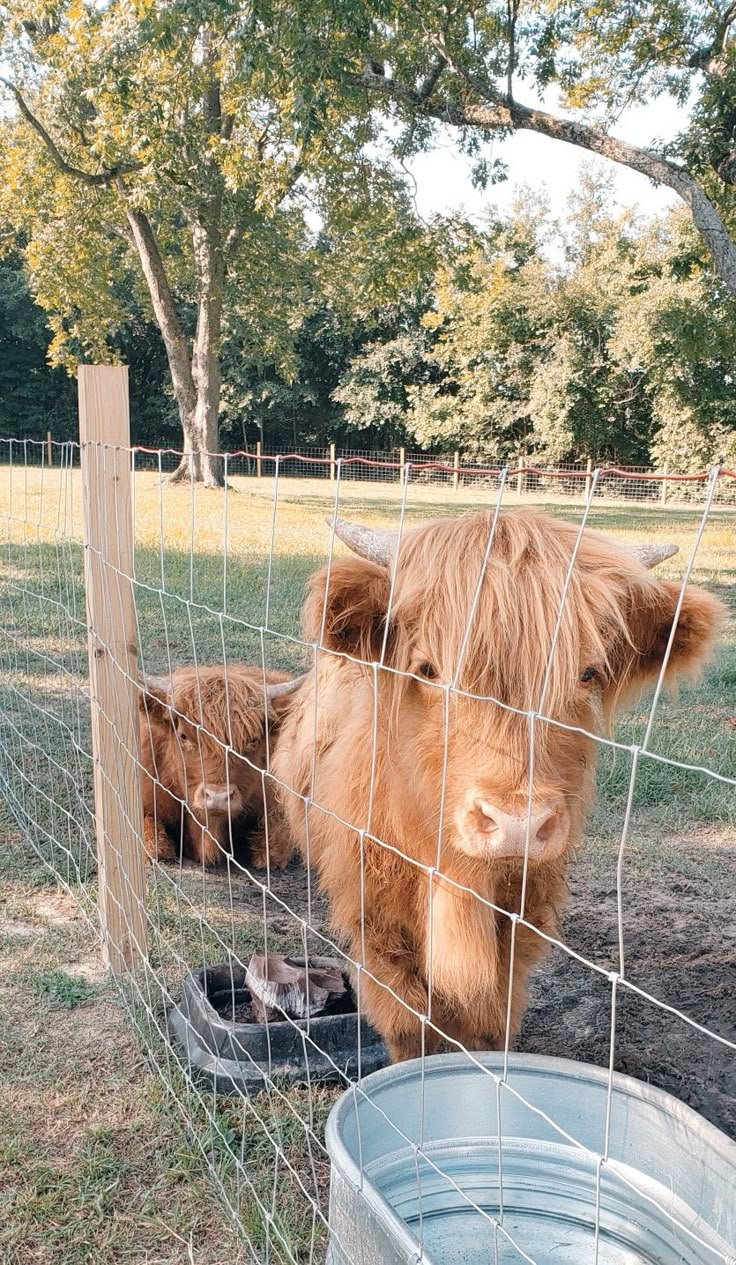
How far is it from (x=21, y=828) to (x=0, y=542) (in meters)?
8.30

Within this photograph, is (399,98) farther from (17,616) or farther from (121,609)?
(121,609)

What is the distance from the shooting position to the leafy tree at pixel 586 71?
12352 millimetres

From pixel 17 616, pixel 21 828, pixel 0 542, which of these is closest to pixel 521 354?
pixel 0 542

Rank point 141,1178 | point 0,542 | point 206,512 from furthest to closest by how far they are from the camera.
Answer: point 206,512 → point 0,542 → point 141,1178

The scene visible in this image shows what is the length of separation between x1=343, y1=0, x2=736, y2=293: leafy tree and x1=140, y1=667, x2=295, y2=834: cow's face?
9768 millimetres

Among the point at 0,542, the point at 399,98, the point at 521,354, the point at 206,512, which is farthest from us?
the point at 521,354

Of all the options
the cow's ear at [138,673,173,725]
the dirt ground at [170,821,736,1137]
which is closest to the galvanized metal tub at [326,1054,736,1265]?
the dirt ground at [170,821,736,1137]

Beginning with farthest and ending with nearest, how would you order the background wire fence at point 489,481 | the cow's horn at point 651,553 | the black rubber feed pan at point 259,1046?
the background wire fence at point 489,481, the black rubber feed pan at point 259,1046, the cow's horn at point 651,553

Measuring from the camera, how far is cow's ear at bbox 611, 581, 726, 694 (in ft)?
7.36

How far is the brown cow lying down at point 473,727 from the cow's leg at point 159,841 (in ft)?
5.79

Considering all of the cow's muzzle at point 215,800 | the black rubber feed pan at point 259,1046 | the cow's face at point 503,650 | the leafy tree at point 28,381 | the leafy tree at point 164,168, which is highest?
the leafy tree at point 164,168

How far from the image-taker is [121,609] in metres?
Result: 3.21

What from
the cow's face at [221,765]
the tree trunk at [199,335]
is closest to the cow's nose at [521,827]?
the cow's face at [221,765]

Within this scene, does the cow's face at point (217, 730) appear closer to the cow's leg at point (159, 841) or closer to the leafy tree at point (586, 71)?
the cow's leg at point (159, 841)
